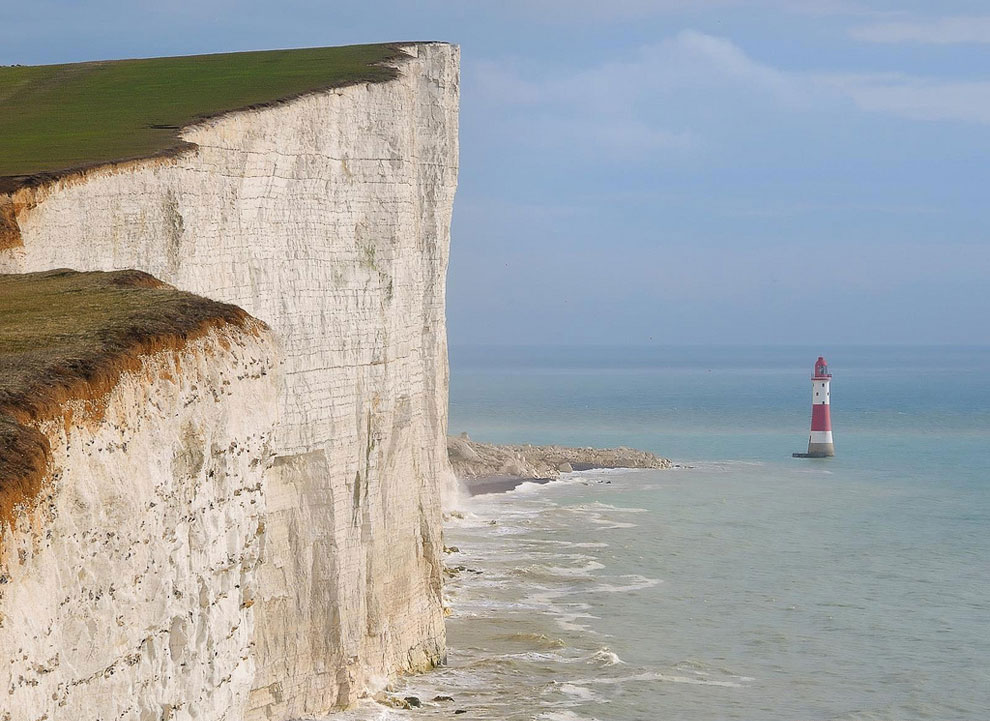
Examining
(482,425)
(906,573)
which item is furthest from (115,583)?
(482,425)

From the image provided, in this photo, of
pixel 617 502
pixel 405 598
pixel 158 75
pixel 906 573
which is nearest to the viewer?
pixel 405 598

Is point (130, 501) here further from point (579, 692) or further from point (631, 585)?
point (631, 585)

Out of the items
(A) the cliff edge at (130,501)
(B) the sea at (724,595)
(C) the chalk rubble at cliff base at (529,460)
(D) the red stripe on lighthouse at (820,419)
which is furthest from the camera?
(D) the red stripe on lighthouse at (820,419)

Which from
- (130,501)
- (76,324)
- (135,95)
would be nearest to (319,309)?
(135,95)

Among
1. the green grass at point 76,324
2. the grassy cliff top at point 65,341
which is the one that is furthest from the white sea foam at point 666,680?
the grassy cliff top at point 65,341

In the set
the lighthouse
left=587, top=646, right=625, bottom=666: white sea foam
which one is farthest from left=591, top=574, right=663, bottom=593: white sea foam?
the lighthouse

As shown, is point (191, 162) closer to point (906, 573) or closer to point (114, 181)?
point (114, 181)

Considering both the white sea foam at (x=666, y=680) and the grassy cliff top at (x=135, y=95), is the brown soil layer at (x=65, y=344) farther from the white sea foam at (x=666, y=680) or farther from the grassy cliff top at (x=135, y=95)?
the white sea foam at (x=666, y=680)
